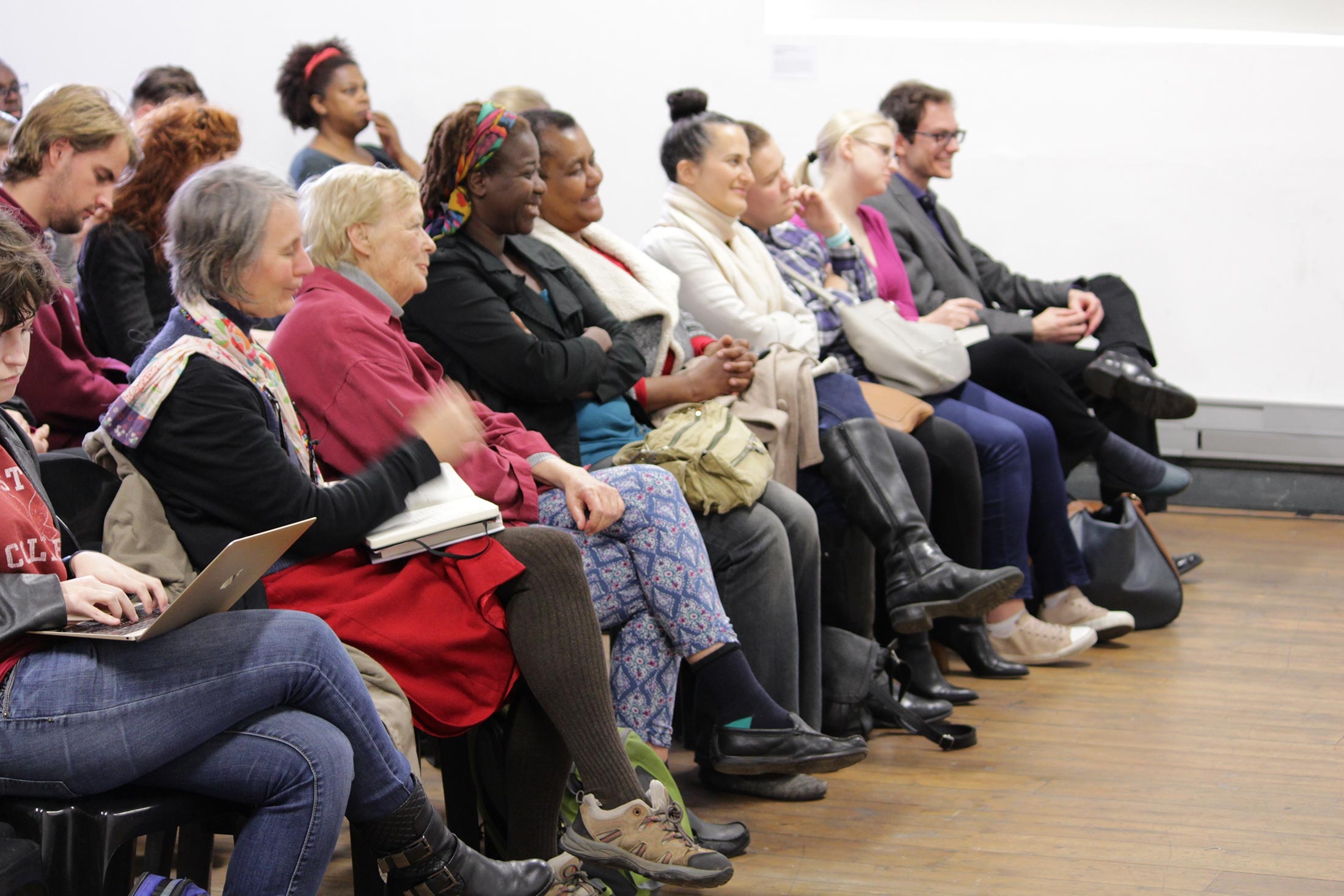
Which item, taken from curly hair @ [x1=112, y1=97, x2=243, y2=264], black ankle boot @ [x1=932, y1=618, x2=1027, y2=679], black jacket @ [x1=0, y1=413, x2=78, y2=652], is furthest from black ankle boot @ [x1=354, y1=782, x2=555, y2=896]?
black ankle boot @ [x1=932, y1=618, x2=1027, y2=679]

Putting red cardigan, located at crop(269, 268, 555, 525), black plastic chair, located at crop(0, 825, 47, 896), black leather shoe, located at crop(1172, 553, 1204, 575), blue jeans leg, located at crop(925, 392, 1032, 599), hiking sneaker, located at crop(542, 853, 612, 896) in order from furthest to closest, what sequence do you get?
1. black leather shoe, located at crop(1172, 553, 1204, 575)
2. blue jeans leg, located at crop(925, 392, 1032, 599)
3. red cardigan, located at crop(269, 268, 555, 525)
4. hiking sneaker, located at crop(542, 853, 612, 896)
5. black plastic chair, located at crop(0, 825, 47, 896)

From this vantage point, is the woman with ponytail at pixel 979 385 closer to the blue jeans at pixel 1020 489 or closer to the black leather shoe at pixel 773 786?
the blue jeans at pixel 1020 489

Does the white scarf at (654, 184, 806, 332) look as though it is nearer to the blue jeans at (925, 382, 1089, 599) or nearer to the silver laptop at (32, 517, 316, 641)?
the blue jeans at (925, 382, 1089, 599)

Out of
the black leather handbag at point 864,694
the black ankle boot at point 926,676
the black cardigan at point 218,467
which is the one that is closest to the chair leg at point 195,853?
the black cardigan at point 218,467

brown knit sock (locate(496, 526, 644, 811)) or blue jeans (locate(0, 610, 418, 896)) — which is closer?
blue jeans (locate(0, 610, 418, 896))

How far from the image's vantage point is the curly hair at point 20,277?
5.12ft

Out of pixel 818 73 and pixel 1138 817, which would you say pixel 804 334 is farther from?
pixel 818 73

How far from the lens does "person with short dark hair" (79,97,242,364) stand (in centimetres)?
279

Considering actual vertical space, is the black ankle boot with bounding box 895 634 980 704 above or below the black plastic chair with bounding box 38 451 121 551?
below

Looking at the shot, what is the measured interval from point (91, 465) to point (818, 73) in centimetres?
414

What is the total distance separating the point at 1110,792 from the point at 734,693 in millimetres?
774

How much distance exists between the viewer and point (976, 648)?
350 cm

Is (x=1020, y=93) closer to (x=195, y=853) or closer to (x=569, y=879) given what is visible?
(x=569, y=879)

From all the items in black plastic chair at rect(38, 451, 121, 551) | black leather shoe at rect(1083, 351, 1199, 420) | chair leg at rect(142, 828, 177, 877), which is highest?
black plastic chair at rect(38, 451, 121, 551)
